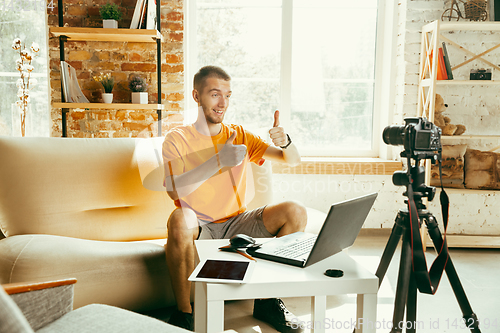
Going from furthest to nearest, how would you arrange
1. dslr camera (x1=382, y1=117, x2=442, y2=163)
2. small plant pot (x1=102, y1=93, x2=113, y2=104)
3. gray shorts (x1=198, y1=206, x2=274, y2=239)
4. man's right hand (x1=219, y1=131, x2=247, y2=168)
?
small plant pot (x1=102, y1=93, x2=113, y2=104), gray shorts (x1=198, y1=206, x2=274, y2=239), man's right hand (x1=219, y1=131, x2=247, y2=168), dslr camera (x1=382, y1=117, x2=442, y2=163)

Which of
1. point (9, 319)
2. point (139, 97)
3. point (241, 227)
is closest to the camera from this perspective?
point (9, 319)

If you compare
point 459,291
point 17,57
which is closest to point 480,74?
point 459,291

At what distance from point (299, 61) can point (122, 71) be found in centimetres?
143

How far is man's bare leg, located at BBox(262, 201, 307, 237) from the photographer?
163cm

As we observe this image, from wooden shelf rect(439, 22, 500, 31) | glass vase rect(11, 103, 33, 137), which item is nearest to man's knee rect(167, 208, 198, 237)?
glass vase rect(11, 103, 33, 137)

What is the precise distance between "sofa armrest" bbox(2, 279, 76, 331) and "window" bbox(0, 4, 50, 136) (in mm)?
2406

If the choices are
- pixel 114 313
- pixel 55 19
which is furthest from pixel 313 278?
pixel 55 19

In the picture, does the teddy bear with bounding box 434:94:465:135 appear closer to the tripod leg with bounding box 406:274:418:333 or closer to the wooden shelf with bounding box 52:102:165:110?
the tripod leg with bounding box 406:274:418:333

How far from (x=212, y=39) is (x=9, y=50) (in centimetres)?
159

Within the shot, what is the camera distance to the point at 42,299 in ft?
2.84

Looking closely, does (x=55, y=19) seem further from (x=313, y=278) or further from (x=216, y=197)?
(x=313, y=278)

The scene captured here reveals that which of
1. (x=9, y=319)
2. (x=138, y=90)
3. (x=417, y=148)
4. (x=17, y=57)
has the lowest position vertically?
(x=9, y=319)

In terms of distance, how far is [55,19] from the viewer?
279 cm

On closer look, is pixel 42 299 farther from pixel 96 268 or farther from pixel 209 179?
pixel 209 179
